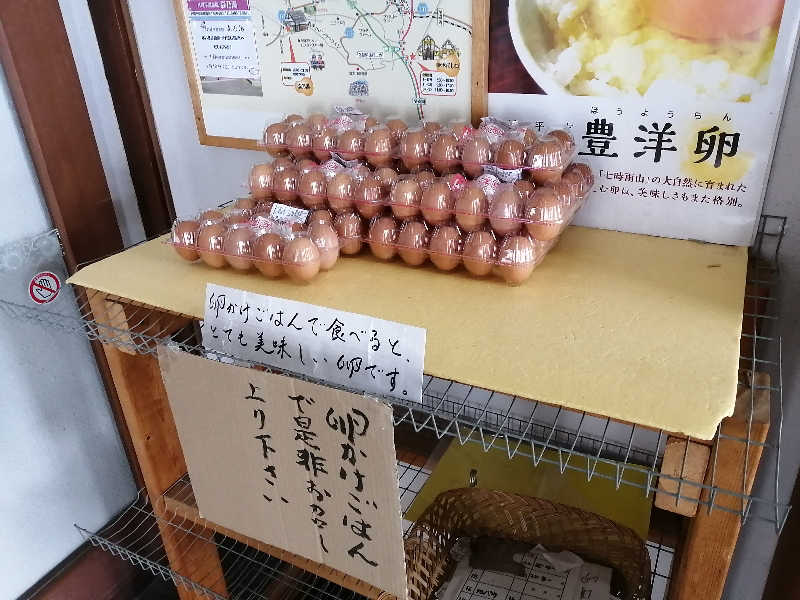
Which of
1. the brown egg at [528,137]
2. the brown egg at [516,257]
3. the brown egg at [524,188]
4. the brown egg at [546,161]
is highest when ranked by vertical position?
the brown egg at [528,137]

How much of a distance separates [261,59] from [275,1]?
0.11 m

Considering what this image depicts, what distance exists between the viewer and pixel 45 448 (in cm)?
143

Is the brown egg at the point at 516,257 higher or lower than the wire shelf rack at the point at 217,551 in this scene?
higher

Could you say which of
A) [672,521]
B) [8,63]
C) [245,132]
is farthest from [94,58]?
[672,521]

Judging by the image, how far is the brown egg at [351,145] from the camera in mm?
1042

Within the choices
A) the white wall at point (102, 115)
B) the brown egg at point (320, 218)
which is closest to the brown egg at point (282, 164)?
the brown egg at point (320, 218)

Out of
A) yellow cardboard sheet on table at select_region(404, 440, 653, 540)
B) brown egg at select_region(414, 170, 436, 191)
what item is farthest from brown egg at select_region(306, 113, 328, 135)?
yellow cardboard sheet on table at select_region(404, 440, 653, 540)

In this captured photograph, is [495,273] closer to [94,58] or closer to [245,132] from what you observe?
[245,132]

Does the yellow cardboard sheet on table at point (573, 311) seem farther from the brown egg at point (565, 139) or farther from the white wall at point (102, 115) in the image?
the white wall at point (102, 115)

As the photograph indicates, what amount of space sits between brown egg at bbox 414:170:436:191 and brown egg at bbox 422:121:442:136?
3.0 inches

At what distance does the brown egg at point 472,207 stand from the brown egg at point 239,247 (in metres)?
0.32

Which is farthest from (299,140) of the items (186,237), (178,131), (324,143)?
(178,131)

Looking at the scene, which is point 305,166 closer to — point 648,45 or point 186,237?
point 186,237

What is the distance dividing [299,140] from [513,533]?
830 millimetres
